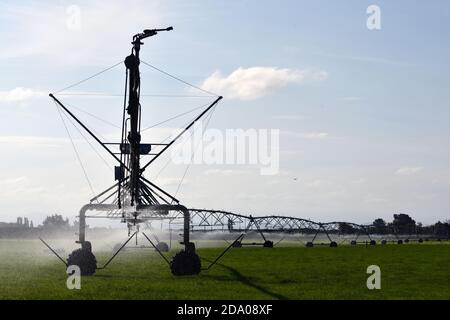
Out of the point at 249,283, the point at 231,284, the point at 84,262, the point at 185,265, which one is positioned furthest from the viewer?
the point at 84,262

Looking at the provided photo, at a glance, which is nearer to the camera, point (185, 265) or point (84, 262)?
point (185, 265)

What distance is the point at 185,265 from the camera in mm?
40844

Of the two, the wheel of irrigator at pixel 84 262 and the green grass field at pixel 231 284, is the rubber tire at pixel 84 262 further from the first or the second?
the green grass field at pixel 231 284

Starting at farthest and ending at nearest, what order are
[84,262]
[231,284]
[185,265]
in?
[84,262]
[185,265]
[231,284]

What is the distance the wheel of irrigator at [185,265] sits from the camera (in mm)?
40656

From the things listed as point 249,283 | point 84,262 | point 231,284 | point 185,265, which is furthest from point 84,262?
point 249,283

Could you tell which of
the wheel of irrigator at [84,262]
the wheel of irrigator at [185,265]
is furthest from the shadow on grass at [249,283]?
the wheel of irrigator at [84,262]

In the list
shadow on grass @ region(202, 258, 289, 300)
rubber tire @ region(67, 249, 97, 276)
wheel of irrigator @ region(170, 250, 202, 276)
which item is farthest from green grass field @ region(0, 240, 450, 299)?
rubber tire @ region(67, 249, 97, 276)

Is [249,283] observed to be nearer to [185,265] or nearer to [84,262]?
[185,265]

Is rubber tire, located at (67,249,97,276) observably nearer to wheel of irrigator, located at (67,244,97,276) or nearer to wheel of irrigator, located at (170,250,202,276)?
wheel of irrigator, located at (67,244,97,276)

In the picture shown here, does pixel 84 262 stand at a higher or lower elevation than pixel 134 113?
lower

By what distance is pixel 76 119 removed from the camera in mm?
44656
